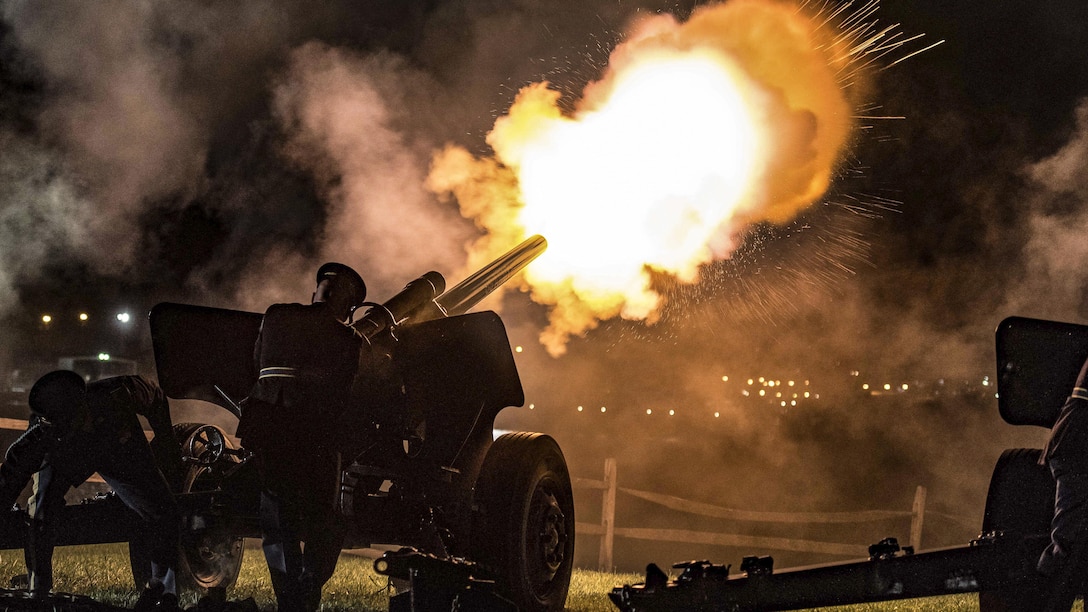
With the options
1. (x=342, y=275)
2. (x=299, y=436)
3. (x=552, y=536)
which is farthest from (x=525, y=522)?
(x=342, y=275)

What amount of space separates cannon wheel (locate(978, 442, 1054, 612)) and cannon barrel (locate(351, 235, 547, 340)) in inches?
123

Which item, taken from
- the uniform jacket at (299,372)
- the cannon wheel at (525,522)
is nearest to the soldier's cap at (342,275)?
the uniform jacket at (299,372)

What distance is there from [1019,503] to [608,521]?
722 centimetres

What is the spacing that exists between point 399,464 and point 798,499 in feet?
66.7

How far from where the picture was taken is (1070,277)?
13781 millimetres

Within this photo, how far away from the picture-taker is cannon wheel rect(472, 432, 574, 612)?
4961 mm

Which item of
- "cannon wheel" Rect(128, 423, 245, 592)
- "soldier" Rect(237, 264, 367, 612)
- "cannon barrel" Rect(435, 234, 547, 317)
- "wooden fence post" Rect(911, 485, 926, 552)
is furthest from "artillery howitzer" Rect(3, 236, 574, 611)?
"wooden fence post" Rect(911, 485, 926, 552)

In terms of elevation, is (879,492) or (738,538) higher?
(879,492)

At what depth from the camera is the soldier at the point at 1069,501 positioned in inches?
171

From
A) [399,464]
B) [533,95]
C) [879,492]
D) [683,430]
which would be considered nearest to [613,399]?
[683,430]

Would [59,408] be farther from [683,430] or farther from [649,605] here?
[683,430]

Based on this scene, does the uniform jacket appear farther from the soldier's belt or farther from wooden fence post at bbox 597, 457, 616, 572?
wooden fence post at bbox 597, 457, 616, 572

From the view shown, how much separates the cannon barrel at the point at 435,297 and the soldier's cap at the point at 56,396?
1.35 m

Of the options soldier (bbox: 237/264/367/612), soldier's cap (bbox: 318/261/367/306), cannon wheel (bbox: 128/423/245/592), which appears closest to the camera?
soldier (bbox: 237/264/367/612)
